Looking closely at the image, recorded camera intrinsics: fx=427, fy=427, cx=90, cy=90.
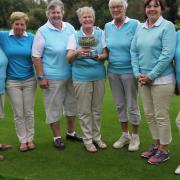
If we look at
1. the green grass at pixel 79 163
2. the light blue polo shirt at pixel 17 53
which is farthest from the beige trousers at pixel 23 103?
the green grass at pixel 79 163

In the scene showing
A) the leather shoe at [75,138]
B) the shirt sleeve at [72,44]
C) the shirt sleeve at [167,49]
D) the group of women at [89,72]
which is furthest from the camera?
the leather shoe at [75,138]

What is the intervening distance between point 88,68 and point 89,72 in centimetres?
6

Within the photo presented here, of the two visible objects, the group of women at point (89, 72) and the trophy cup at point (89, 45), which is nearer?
the group of women at point (89, 72)

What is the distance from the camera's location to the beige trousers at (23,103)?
6.27 m

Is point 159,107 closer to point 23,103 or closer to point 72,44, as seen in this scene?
point 72,44

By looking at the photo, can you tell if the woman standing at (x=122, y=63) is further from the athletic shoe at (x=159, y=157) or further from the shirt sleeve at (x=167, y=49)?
the shirt sleeve at (x=167, y=49)

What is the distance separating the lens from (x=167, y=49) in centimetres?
532

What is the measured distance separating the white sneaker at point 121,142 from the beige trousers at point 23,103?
131cm

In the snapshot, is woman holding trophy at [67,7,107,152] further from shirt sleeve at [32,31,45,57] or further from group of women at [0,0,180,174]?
shirt sleeve at [32,31,45,57]

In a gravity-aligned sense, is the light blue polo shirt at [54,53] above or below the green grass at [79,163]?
above

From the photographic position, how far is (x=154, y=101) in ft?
18.4

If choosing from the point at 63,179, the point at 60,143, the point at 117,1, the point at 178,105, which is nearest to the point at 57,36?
the point at 117,1

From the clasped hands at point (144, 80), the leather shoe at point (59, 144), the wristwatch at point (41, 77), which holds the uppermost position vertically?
the clasped hands at point (144, 80)

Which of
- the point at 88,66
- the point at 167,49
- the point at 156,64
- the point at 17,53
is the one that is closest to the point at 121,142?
the point at 88,66
